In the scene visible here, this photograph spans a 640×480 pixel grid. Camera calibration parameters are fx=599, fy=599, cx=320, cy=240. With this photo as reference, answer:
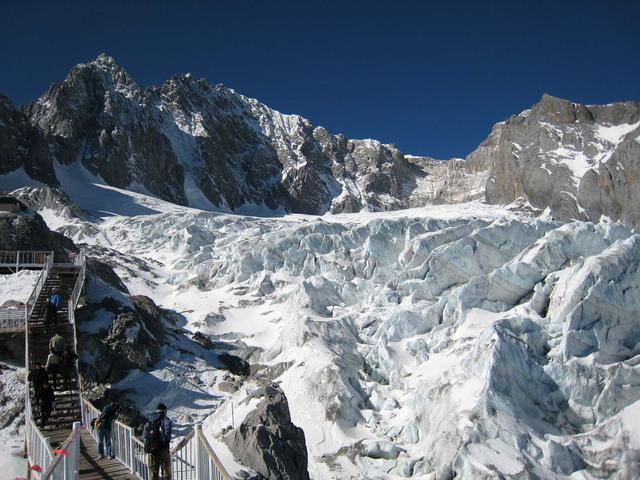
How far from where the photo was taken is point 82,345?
23.8 metres

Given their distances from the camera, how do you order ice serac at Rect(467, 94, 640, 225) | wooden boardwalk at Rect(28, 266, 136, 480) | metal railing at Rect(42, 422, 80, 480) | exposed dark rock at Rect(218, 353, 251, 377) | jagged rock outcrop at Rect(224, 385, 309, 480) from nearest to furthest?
metal railing at Rect(42, 422, 80, 480) → wooden boardwalk at Rect(28, 266, 136, 480) → jagged rock outcrop at Rect(224, 385, 309, 480) → exposed dark rock at Rect(218, 353, 251, 377) → ice serac at Rect(467, 94, 640, 225)

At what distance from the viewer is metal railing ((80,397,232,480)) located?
8.88 meters

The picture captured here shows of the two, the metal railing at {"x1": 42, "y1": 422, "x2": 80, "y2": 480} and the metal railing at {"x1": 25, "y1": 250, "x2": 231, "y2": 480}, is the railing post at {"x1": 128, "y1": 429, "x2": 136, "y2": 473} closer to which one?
the metal railing at {"x1": 25, "y1": 250, "x2": 231, "y2": 480}

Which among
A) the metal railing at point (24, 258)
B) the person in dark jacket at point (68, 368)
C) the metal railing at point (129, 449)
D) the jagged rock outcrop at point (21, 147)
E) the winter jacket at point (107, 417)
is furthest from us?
the jagged rock outcrop at point (21, 147)

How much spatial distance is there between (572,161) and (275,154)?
92451mm

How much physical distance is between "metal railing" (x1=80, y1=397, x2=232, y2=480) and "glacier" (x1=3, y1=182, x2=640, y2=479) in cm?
459

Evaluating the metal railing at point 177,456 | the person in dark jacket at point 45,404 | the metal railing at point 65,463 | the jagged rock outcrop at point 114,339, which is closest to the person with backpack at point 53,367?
the person in dark jacket at point 45,404

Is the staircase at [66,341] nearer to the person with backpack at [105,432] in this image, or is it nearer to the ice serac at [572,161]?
the person with backpack at [105,432]

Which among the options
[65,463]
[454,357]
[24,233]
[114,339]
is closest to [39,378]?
[65,463]

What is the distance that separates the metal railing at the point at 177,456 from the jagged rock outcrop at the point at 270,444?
3.95 m

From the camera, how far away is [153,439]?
9344mm

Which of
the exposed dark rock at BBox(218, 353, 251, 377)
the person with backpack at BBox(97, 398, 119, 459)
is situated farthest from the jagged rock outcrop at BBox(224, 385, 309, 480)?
the exposed dark rock at BBox(218, 353, 251, 377)

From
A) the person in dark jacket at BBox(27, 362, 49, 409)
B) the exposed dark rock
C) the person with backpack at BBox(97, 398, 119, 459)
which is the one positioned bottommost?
the person with backpack at BBox(97, 398, 119, 459)

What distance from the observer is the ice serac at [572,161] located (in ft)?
288
